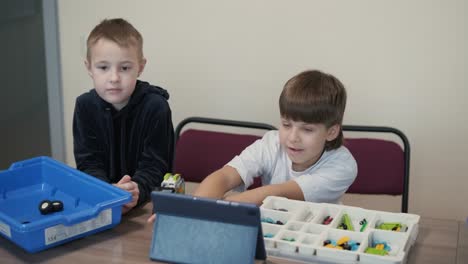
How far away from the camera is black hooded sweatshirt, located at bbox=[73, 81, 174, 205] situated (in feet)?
5.93

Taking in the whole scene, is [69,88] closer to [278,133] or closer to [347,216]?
[278,133]

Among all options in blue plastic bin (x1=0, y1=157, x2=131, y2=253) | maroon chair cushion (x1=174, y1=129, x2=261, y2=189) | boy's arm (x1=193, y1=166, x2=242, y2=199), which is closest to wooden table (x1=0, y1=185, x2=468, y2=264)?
blue plastic bin (x1=0, y1=157, x2=131, y2=253)

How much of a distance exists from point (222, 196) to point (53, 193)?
45 cm

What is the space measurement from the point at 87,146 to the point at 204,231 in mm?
737

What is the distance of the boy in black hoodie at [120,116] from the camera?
5.64ft

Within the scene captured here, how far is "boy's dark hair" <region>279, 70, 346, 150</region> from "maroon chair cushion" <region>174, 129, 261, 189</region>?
458 mm

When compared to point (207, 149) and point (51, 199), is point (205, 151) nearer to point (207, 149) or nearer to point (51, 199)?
point (207, 149)

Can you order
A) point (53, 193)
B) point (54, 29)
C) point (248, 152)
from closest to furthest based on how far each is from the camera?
point (53, 193) < point (248, 152) < point (54, 29)

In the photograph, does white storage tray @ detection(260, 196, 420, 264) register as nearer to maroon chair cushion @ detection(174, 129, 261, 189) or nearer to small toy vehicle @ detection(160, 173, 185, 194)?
small toy vehicle @ detection(160, 173, 185, 194)

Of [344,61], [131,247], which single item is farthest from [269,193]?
[344,61]

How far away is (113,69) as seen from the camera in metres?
1.71

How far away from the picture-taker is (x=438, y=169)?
241 centimetres

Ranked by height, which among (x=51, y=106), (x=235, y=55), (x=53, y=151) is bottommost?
(x=53, y=151)

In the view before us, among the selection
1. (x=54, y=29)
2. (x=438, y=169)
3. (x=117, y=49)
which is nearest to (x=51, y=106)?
(x=54, y=29)
